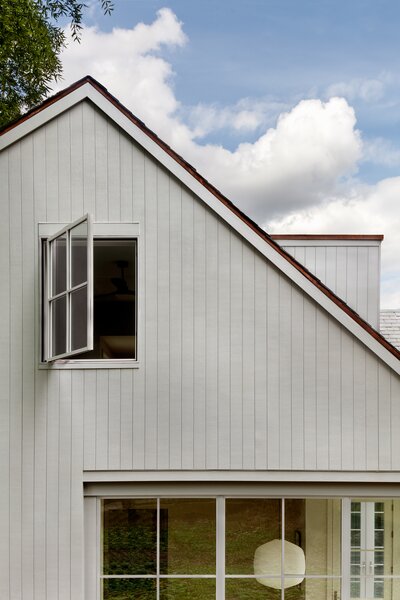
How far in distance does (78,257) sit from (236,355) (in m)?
1.83

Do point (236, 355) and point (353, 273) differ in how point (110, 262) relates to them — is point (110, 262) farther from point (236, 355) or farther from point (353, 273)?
point (353, 273)

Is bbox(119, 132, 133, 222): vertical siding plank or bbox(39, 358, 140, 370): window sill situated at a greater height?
bbox(119, 132, 133, 222): vertical siding plank

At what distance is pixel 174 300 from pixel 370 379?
2.11 meters

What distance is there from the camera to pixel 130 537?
552 centimetres

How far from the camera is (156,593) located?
550 cm

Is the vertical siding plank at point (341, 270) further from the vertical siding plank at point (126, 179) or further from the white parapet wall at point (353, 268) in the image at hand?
the vertical siding plank at point (126, 179)

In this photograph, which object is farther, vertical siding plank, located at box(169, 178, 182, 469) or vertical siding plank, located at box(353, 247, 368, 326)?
vertical siding plank, located at box(353, 247, 368, 326)

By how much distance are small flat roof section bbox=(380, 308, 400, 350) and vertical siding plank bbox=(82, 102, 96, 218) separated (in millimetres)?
4544

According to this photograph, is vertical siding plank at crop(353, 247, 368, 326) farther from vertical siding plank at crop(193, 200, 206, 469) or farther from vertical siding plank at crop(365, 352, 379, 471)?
vertical siding plank at crop(193, 200, 206, 469)

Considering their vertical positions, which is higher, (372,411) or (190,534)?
(372,411)

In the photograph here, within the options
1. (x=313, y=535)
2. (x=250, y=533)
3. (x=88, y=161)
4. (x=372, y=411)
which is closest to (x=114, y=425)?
(x=250, y=533)

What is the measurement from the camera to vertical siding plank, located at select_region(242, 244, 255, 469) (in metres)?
5.43

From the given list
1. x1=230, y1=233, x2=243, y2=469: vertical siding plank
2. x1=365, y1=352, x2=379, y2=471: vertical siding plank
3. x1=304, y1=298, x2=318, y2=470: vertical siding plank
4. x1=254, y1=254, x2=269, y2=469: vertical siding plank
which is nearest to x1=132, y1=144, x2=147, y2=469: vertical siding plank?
x1=230, y1=233, x2=243, y2=469: vertical siding plank

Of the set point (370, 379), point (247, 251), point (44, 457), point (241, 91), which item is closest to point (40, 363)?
point (44, 457)
